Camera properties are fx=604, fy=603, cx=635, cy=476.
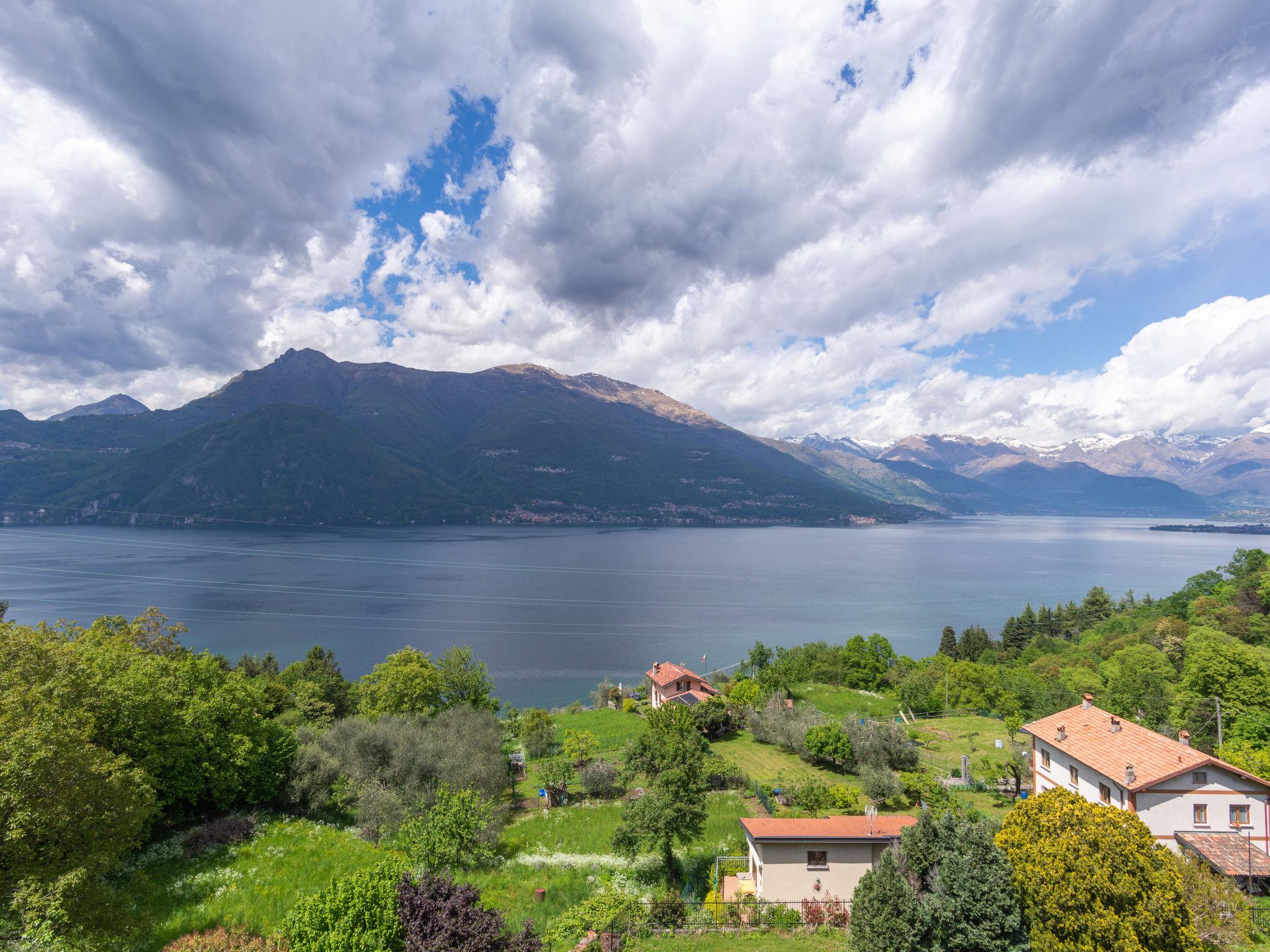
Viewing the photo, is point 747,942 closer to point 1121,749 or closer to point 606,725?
point 1121,749

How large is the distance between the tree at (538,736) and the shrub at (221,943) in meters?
24.0

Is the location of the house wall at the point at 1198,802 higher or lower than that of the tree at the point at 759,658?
higher

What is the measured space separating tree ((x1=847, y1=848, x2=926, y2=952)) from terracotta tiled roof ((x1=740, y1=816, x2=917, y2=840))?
457 cm

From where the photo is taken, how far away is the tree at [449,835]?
1953 cm

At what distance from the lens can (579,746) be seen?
33906 millimetres

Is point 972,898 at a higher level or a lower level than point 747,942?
higher

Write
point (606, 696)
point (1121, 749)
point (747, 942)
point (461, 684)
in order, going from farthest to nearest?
point (606, 696) → point (461, 684) → point (1121, 749) → point (747, 942)

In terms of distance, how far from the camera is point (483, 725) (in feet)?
105

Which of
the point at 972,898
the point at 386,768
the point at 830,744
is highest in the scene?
the point at 972,898

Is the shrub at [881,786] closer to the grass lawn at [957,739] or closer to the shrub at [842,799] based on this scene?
the shrub at [842,799]

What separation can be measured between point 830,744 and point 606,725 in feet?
61.2

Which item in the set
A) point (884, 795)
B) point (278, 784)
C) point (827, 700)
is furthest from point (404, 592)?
point (884, 795)

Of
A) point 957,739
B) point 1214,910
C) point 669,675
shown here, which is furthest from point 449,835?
point 957,739

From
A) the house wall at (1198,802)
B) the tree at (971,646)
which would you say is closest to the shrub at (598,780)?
the house wall at (1198,802)
